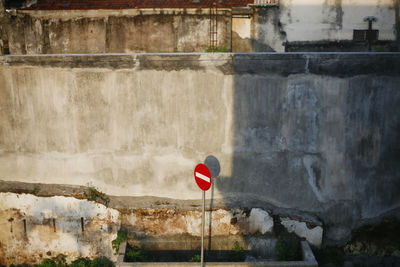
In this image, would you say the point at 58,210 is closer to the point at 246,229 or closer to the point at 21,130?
the point at 21,130

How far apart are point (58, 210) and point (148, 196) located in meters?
1.62

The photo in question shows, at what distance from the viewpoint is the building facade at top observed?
→ 9.21 m

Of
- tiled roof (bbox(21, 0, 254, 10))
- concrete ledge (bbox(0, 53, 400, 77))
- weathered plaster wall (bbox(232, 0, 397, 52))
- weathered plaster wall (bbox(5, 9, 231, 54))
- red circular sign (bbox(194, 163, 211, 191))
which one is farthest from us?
tiled roof (bbox(21, 0, 254, 10))

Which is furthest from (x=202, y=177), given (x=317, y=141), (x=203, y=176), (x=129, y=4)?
(x=129, y=4)

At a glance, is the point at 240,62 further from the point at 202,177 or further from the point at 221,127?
the point at 202,177

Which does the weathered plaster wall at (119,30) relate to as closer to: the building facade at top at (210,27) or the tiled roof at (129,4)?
the building facade at top at (210,27)

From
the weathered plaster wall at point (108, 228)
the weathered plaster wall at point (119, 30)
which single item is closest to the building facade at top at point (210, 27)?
the weathered plaster wall at point (119, 30)

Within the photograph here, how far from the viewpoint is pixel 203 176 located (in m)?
4.88

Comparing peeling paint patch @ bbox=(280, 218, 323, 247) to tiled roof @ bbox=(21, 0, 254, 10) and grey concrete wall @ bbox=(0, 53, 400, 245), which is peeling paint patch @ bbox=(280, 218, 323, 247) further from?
tiled roof @ bbox=(21, 0, 254, 10)

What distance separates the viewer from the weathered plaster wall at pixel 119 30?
373 inches

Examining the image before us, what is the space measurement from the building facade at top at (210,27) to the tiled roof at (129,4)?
0.06m

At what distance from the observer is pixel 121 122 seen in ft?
17.5

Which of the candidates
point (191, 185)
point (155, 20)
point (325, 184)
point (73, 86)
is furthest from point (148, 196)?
point (155, 20)

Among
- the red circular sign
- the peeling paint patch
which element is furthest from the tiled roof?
the peeling paint patch
